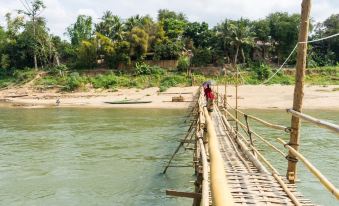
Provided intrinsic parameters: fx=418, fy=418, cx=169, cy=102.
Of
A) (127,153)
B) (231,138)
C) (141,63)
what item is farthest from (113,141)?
(141,63)

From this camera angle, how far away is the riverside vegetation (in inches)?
1479

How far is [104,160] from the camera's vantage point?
1389cm

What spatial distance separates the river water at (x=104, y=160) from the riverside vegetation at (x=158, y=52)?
13.4m

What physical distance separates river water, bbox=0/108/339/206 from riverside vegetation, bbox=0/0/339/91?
13387 mm

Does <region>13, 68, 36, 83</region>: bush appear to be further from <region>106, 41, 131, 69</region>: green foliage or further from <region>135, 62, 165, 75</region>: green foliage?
<region>135, 62, 165, 75</region>: green foliage

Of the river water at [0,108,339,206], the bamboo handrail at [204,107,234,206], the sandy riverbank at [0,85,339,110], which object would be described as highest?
the bamboo handrail at [204,107,234,206]

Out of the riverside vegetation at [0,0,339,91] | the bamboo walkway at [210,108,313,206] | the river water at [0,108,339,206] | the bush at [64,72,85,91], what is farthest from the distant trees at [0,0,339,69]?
the bamboo walkway at [210,108,313,206]

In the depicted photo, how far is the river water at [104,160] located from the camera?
10.3m

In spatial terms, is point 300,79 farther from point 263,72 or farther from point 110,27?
point 110,27

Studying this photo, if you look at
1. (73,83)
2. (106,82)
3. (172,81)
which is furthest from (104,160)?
(73,83)

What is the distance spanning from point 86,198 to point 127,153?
15.4 feet

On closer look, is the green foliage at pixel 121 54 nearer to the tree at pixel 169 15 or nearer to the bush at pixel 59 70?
the bush at pixel 59 70

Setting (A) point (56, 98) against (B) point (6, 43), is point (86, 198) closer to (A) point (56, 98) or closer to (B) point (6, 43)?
(A) point (56, 98)

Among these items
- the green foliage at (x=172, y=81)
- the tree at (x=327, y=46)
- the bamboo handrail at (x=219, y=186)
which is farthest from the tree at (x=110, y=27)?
the bamboo handrail at (x=219, y=186)
